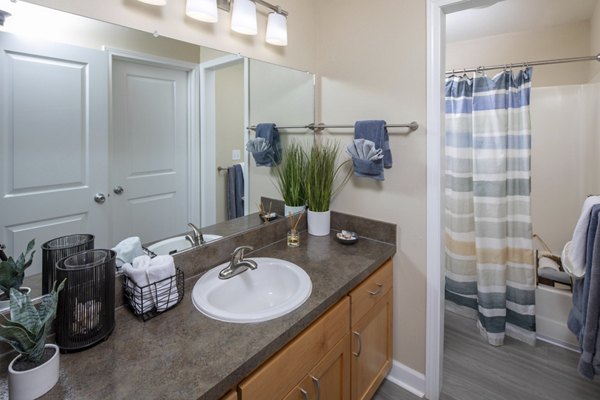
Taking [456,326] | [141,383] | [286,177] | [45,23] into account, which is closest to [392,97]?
[286,177]

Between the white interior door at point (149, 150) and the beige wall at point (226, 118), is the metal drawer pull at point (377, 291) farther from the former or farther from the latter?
the white interior door at point (149, 150)

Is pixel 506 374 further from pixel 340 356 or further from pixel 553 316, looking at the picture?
pixel 340 356

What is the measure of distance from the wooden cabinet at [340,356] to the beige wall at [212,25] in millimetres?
1228

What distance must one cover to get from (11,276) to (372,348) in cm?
142

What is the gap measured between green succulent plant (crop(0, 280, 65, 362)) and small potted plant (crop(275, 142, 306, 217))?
48.6 inches

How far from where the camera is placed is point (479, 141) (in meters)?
2.25

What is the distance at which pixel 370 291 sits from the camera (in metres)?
1.49

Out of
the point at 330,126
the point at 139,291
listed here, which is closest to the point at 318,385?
the point at 139,291

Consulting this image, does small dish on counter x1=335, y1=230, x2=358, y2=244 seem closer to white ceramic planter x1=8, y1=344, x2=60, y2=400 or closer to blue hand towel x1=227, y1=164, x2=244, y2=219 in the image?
blue hand towel x1=227, y1=164, x2=244, y2=219

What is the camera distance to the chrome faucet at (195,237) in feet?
4.42

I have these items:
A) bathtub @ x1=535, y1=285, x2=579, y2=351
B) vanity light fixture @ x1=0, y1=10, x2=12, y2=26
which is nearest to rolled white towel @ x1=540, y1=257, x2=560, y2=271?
bathtub @ x1=535, y1=285, x2=579, y2=351

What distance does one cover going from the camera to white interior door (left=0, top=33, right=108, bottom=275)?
35.4 inches

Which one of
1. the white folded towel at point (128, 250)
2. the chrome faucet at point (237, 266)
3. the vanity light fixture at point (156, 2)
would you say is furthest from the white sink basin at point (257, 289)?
the vanity light fixture at point (156, 2)

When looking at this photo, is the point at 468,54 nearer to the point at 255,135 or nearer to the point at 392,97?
the point at 392,97
